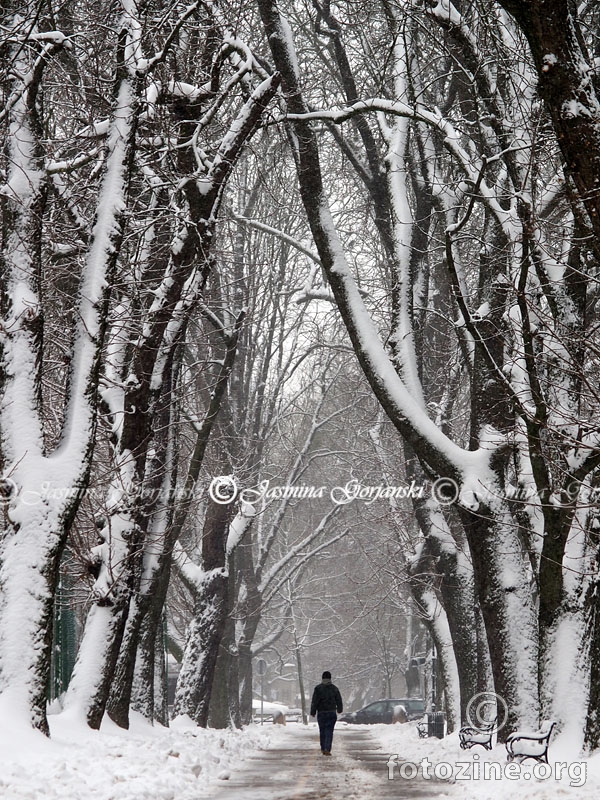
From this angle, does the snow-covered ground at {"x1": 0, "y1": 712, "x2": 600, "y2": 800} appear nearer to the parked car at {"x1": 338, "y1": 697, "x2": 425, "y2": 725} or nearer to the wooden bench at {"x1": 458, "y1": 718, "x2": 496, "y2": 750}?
the wooden bench at {"x1": 458, "y1": 718, "x2": 496, "y2": 750}

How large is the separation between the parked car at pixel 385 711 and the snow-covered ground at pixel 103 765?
25.7m

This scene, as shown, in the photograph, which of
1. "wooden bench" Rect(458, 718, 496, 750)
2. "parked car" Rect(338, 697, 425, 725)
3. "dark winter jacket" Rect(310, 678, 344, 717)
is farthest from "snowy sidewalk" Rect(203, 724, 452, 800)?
"parked car" Rect(338, 697, 425, 725)

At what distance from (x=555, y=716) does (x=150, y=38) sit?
8.24 meters

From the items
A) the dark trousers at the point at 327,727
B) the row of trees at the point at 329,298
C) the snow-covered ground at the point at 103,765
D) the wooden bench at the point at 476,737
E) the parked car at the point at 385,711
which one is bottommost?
the parked car at the point at 385,711

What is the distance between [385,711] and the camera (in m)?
A: 38.0

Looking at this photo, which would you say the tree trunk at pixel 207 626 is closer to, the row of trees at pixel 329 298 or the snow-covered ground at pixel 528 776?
the row of trees at pixel 329 298

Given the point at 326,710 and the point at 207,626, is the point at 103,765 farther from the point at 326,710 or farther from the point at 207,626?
the point at 207,626

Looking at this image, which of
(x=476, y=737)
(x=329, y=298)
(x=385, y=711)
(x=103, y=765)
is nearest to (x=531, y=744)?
(x=476, y=737)

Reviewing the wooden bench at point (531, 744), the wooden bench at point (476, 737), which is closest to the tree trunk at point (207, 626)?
the wooden bench at point (476, 737)

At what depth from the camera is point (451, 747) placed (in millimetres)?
14312

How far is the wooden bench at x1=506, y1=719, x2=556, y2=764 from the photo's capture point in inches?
346

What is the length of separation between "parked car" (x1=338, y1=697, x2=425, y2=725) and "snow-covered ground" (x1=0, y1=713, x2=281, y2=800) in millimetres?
25668

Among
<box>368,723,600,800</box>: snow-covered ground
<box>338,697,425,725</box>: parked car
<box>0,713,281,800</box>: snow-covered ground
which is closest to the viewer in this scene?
<box>0,713,281,800</box>: snow-covered ground

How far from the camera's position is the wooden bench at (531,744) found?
8.79 metres
